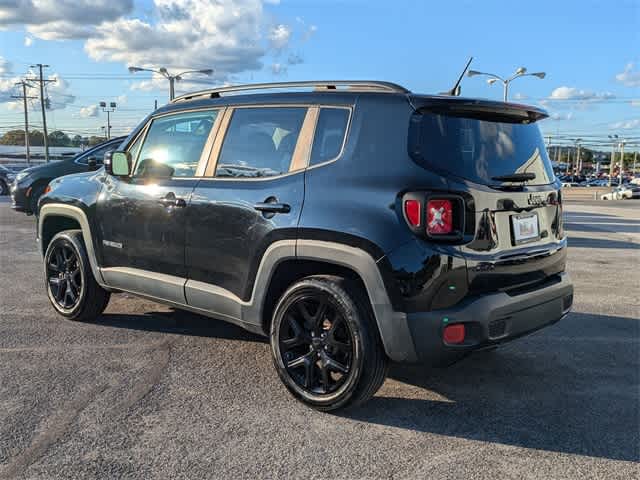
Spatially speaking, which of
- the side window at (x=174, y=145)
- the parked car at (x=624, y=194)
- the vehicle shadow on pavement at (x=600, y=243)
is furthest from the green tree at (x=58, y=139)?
the side window at (x=174, y=145)

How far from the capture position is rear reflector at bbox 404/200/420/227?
316 cm

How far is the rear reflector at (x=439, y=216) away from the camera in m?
3.15

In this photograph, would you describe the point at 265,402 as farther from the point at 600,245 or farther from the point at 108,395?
the point at 600,245

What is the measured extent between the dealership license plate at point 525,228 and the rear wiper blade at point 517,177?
0.22 m

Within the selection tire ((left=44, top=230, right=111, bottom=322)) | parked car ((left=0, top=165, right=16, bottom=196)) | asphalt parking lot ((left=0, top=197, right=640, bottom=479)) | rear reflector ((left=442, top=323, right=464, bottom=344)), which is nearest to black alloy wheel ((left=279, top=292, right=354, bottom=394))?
asphalt parking lot ((left=0, top=197, right=640, bottom=479))

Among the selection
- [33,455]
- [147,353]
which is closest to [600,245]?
[147,353]

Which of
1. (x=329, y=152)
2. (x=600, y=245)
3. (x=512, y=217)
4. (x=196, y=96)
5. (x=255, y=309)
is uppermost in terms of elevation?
(x=196, y=96)

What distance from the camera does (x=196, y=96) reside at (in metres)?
4.63

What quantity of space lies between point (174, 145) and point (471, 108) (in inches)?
90.2

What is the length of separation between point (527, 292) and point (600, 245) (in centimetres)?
860

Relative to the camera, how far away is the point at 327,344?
3.56m

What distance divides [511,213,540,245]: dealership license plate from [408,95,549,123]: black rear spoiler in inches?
24.1

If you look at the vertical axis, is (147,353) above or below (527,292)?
below

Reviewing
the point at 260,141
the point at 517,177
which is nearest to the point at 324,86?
the point at 260,141
